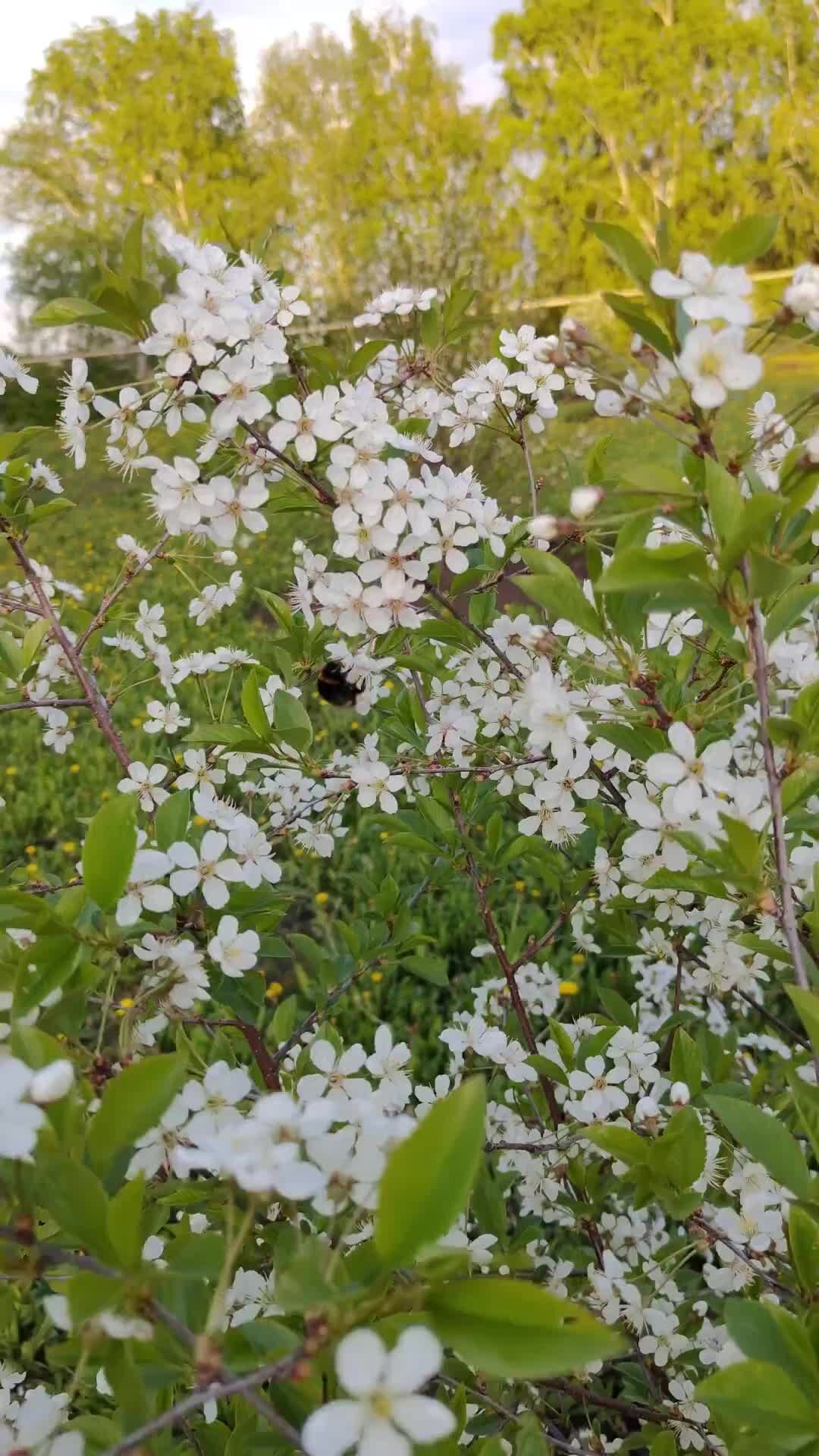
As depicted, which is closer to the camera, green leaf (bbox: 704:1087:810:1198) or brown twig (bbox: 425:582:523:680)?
green leaf (bbox: 704:1087:810:1198)

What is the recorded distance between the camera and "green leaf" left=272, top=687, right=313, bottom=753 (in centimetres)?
115

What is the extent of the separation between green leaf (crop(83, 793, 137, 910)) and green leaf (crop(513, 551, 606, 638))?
41 cm

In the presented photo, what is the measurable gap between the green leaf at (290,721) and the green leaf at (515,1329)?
739 millimetres

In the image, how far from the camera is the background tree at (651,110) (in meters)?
19.4

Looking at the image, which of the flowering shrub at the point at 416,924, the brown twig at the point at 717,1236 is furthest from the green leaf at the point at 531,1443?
the brown twig at the point at 717,1236

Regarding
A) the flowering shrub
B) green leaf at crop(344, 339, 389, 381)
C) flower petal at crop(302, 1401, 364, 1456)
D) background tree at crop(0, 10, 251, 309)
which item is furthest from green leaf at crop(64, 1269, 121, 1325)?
background tree at crop(0, 10, 251, 309)

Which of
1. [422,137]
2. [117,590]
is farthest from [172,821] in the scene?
[422,137]

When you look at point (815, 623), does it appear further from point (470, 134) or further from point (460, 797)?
point (470, 134)

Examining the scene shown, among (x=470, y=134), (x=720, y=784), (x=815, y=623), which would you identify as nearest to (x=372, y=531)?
(x=720, y=784)

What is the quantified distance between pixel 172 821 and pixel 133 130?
2025 cm

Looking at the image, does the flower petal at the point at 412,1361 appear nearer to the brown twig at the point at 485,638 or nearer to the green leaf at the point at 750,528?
the green leaf at the point at 750,528

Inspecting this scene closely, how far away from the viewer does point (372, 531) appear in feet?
3.42

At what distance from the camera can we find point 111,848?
719 mm

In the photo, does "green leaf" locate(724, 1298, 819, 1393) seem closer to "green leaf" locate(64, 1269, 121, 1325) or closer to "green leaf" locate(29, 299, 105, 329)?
"green leaf" locate(64, 1269, 121, 1325)
